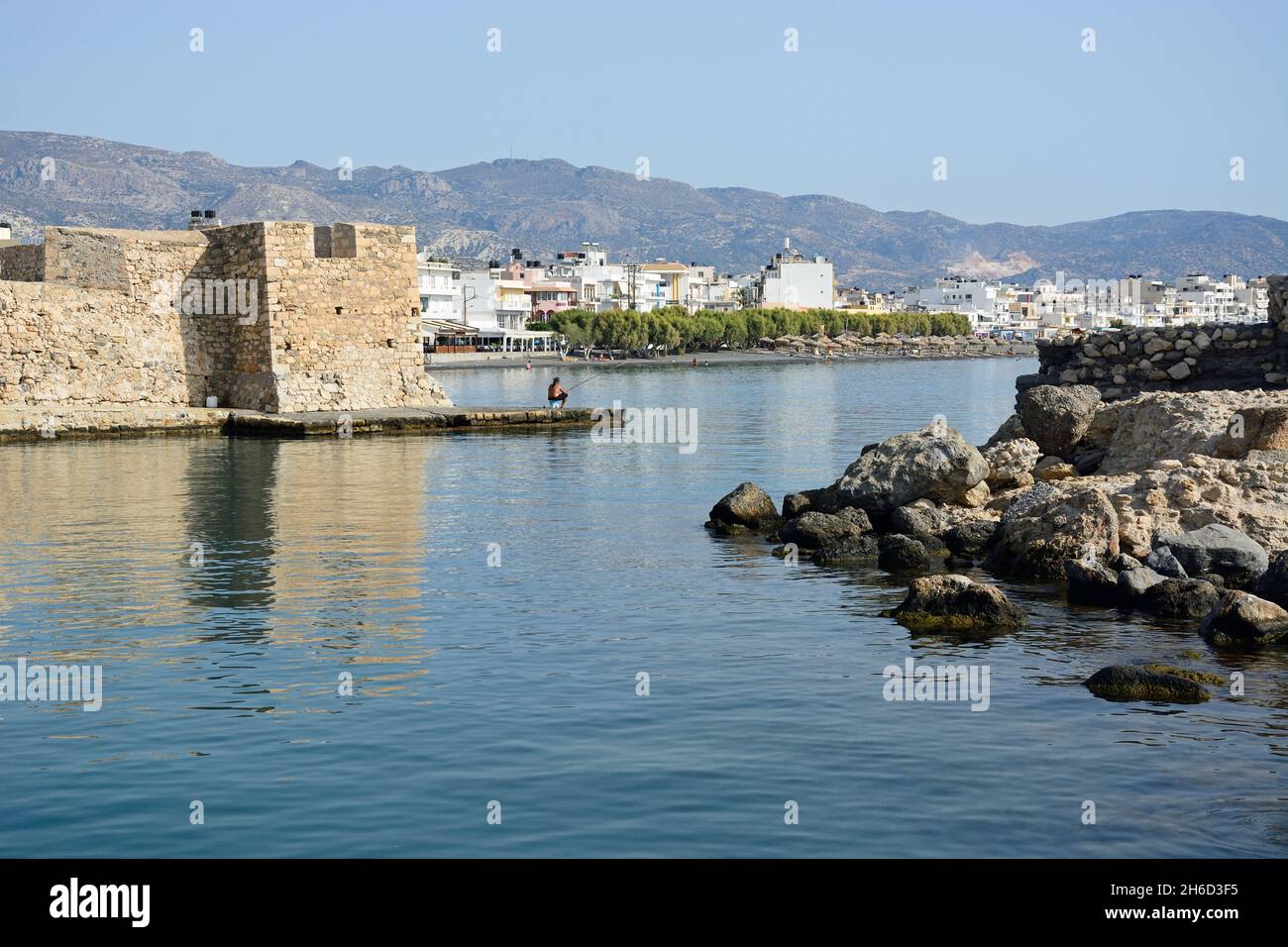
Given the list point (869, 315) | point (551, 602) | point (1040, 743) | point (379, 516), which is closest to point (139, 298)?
point (379, 516)

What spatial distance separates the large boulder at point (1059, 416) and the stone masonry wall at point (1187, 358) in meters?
2.49

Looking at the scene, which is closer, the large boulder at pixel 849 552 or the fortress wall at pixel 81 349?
the large boulder at pixel 849 552

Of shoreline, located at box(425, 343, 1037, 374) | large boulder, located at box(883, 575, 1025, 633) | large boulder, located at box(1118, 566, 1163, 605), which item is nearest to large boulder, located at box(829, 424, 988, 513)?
large boulder, located at box(1118, 566, 1163, 605)

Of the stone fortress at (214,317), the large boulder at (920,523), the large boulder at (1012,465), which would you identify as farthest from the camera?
the stone fortress at (214,317)

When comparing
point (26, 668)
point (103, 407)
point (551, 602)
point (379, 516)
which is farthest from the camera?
point (103, 407)

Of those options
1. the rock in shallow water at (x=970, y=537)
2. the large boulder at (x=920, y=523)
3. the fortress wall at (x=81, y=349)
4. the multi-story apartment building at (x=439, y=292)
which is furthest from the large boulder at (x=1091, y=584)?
the multi-story apartment building at (x=439, y=292)

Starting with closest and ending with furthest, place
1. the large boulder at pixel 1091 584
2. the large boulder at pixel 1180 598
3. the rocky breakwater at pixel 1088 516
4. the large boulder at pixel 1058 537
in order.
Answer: the rocky breakwater at pixel 1088 516, the large boulder at pixel 1180 598, the large boulder at pixel 1091 584, the large boulder at pixel 1058 537

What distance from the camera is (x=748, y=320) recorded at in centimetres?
15150

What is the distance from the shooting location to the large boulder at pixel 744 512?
18.6 meters

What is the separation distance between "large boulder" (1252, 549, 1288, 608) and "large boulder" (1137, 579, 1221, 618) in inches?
15.2

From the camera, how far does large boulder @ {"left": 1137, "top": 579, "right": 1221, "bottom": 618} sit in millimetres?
12680

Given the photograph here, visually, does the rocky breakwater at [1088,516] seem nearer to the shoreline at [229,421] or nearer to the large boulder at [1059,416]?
the large boulder at [1059,416]
